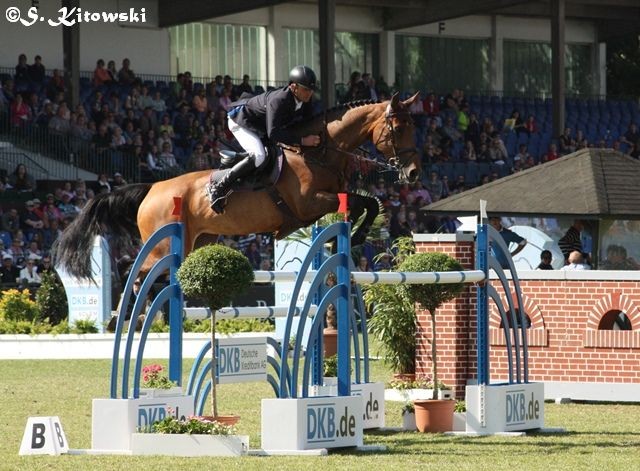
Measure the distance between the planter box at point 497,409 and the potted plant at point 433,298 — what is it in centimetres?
18

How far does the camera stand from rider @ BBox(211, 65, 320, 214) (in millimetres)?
9820

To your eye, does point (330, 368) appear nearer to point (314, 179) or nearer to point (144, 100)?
point (314, 179)

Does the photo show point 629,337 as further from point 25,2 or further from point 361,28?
point 361,28

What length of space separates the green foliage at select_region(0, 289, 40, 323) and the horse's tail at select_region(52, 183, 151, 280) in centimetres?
713

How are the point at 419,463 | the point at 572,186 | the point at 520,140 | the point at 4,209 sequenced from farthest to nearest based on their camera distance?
the point at 520,140 → the point at 4,209 → the point at 572,186 → the point at 419,463

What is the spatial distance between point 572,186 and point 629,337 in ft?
15.2

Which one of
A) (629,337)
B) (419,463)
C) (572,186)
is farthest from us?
(572,186)

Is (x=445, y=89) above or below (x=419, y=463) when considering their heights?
above

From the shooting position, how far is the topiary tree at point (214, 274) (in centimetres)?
812

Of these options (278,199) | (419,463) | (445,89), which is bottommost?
(419,463)

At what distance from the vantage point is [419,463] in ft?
24.9

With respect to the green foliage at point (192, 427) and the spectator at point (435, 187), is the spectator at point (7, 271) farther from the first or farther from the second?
the green foliage at point (192, 427)

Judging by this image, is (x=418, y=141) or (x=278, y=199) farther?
(x=418, y=141)

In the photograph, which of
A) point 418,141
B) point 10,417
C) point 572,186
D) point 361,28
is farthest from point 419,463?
point 361,28
